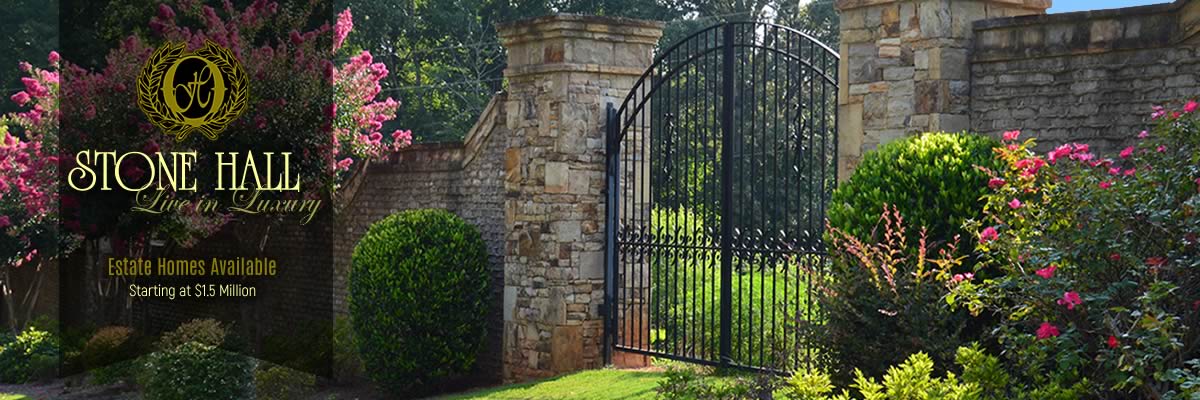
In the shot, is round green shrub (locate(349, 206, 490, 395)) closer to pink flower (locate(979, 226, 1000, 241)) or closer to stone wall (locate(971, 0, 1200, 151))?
stone wall (locate(971, 0, 1200, 151))

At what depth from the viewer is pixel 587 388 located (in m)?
9.87

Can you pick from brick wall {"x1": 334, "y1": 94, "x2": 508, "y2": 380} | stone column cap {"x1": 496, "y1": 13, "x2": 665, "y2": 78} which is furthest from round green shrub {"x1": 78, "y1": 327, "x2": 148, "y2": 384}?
stone column cap {"x1": 496, "y1": 13, "x2": 665, "y2": 78}

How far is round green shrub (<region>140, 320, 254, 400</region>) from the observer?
1079cm

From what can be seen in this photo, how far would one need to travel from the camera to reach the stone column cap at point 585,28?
1062 centimetres

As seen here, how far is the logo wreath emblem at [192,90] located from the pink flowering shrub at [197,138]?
101 millimetres

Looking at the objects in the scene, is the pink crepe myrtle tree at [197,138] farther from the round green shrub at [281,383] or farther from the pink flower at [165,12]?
the round green shrub at [281,383]

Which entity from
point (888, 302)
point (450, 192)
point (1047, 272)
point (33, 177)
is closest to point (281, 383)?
point (450, 192)

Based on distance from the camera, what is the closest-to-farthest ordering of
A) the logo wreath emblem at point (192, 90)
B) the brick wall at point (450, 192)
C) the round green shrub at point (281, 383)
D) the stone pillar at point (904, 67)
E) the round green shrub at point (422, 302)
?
the stone pillar at point (904, 67) < the round green shrub at point (422, 302) < the round green shrub at point (281, 383) < the brick wall at point (450, 192) < the logo wreath emblem at point (192, 90)

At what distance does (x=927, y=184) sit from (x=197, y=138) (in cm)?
801

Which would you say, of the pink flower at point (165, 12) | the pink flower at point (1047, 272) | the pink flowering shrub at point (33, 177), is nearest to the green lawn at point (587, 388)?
the pink flower at point (1047, 272)

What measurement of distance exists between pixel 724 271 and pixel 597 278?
57.9 inches

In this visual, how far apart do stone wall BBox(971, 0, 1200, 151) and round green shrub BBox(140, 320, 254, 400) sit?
6.26 metres

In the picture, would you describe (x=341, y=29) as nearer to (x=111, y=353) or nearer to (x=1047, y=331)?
(x=111, y=353)

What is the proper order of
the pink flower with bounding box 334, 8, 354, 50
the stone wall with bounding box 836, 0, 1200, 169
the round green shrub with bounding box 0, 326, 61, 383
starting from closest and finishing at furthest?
the stone wall with bounding box 836, 0, 1200, 169
the pink flower with bounding box 334, 8, 354, 50
the round green shrub with bounding box 0, 326, 61, 383
